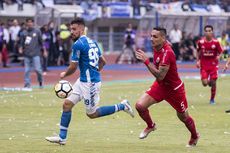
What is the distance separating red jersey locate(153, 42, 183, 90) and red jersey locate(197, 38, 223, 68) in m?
8.16

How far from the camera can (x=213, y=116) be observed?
18109 millimetres

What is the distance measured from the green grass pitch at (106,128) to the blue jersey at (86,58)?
1.13 metres

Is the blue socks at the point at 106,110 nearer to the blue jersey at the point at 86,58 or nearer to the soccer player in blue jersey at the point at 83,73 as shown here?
the soccer player in blue jersey at the point at 83,73

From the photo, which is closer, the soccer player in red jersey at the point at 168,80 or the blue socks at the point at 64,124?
the soccer player in red jersey at the point at 168,80

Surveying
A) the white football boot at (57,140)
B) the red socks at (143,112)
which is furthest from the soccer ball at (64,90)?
the red socks at (143,112)

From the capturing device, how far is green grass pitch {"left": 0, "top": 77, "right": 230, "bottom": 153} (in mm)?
12945

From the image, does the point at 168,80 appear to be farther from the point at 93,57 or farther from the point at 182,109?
the point at 93,57

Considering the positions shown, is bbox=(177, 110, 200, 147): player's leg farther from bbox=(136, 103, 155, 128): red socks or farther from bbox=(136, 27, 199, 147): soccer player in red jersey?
bbox=(136, 103, 155, 128): red socks

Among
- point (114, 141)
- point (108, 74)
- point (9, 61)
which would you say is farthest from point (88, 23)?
point (114, 141)

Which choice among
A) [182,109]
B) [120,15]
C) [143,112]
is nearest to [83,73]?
[143,112]

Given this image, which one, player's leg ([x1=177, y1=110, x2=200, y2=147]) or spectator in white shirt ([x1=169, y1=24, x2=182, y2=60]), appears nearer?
player's leg ([x1=177, y1=110, x2=200, y2=147])

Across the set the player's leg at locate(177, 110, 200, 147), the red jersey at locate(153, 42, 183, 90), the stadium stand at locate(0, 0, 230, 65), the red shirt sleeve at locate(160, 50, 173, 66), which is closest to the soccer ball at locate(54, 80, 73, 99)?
the red jersey at locate(153, 42, 183, 90)

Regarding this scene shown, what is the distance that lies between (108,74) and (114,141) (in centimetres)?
2083

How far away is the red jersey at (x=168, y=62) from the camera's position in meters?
13.0
